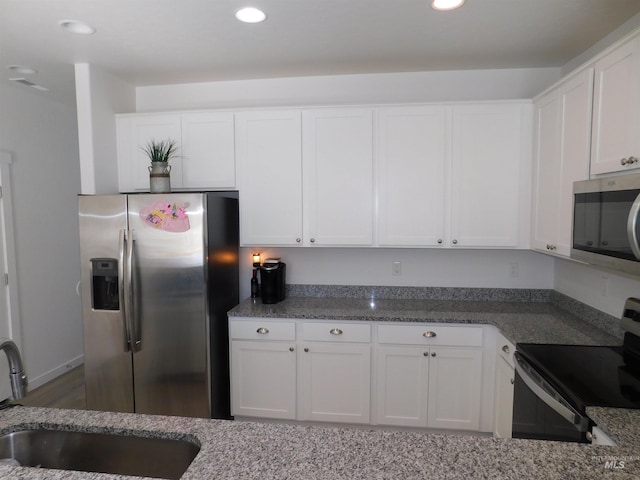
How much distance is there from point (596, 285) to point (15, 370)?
2.89 m

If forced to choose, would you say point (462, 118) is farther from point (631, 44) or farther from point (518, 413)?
point (518, 413)

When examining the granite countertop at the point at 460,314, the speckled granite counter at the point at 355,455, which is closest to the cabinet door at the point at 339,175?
the granite countertop at the point at 460,314

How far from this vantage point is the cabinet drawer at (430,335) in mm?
2506

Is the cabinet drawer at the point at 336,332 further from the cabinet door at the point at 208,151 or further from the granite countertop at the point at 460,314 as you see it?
the cabinet door at the point at 208,151

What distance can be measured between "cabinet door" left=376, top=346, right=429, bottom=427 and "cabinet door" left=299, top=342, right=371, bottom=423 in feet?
0.31

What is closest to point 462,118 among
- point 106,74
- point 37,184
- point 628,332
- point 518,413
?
point 628,332

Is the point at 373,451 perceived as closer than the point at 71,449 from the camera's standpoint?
Yes

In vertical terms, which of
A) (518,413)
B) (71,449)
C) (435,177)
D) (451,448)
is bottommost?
(518,413)

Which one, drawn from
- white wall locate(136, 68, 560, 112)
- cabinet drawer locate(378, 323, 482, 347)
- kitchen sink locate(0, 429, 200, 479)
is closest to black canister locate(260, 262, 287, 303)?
cabinet drawer locate(378, 323, 482, 347)

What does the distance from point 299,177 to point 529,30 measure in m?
1.68

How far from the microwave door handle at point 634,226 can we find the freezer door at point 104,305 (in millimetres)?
2640

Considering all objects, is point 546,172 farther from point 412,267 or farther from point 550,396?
point 550,396

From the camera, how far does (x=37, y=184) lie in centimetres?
351

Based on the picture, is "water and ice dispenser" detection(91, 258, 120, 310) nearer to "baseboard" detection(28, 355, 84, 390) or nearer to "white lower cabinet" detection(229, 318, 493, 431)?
"white lower cabinet" detection(229, 318, 493, 431)
